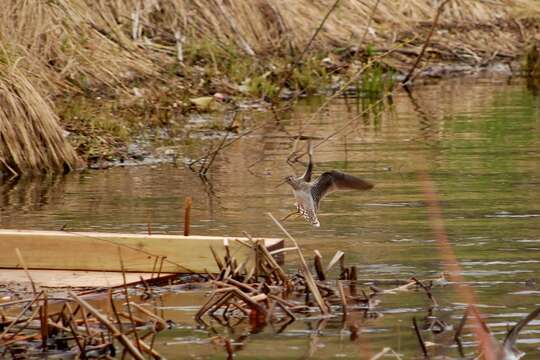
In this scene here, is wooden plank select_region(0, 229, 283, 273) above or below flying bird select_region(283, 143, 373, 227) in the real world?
below

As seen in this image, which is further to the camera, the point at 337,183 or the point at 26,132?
the point at 26,132

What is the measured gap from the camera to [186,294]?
366 inches

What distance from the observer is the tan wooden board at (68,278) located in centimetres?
949

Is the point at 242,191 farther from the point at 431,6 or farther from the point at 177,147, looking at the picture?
the point at 431,6

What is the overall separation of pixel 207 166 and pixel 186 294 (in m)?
6.25

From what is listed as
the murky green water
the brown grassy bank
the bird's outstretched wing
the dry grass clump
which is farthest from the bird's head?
the dry grass clump

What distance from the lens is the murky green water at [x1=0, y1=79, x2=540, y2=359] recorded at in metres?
8.20

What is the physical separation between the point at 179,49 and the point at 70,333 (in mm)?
15724

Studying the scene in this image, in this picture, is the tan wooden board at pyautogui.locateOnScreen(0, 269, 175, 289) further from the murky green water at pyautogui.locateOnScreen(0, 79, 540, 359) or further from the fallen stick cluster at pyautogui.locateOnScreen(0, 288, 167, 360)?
the fallen stick cluster at pyautogui.locateOnScreen(0, 288, 167, 360)

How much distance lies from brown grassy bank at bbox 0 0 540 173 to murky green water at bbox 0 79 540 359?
944 mm

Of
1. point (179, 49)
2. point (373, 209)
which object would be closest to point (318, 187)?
point (373, 209)

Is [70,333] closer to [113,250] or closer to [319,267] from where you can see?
[319,267]

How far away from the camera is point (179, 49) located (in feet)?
77.3

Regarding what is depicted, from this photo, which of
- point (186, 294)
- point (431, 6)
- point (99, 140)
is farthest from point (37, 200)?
point (431, 6)
